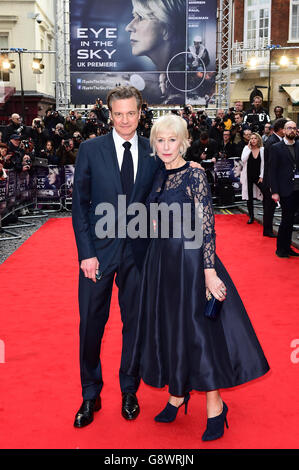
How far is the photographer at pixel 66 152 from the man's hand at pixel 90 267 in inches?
400

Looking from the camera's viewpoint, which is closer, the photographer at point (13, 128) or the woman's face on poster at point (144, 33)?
the photographer at point (13, 128)

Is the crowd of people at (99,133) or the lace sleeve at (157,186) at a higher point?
the crowd of people at (99,133)

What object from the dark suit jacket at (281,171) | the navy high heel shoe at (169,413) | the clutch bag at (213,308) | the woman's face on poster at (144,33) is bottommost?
the navy high heel shoe at (169,413)

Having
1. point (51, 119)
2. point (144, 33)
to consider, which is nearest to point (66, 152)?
point (51, 119)

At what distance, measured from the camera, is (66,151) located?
1320 cm

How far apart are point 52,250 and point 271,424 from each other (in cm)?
613

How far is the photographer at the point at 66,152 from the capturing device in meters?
13.1

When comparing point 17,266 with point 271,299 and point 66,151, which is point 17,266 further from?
point 66,151

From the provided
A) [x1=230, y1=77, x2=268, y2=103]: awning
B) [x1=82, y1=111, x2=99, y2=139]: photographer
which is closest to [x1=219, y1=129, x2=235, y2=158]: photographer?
[x1=82, y1=111, x2=99, y2=139]: photographer

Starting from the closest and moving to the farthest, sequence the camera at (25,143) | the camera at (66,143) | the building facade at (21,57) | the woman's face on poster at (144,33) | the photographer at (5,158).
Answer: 1. the photographer at (5,158)
2. the camera at (25,143)
3. the camera at (66,143)
4. the woman's face on poster at (144,33)
5. the building facade at (21,57)

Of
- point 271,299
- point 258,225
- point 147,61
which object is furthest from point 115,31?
point 271,299

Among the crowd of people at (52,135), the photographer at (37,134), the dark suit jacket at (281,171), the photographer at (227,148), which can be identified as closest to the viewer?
the dark suit jacket at (281,171)

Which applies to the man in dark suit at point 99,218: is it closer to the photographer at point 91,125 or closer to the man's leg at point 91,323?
the man's leg at point 91,323

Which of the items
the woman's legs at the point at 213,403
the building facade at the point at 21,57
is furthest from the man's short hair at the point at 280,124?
the building facade at the point at 21,57
